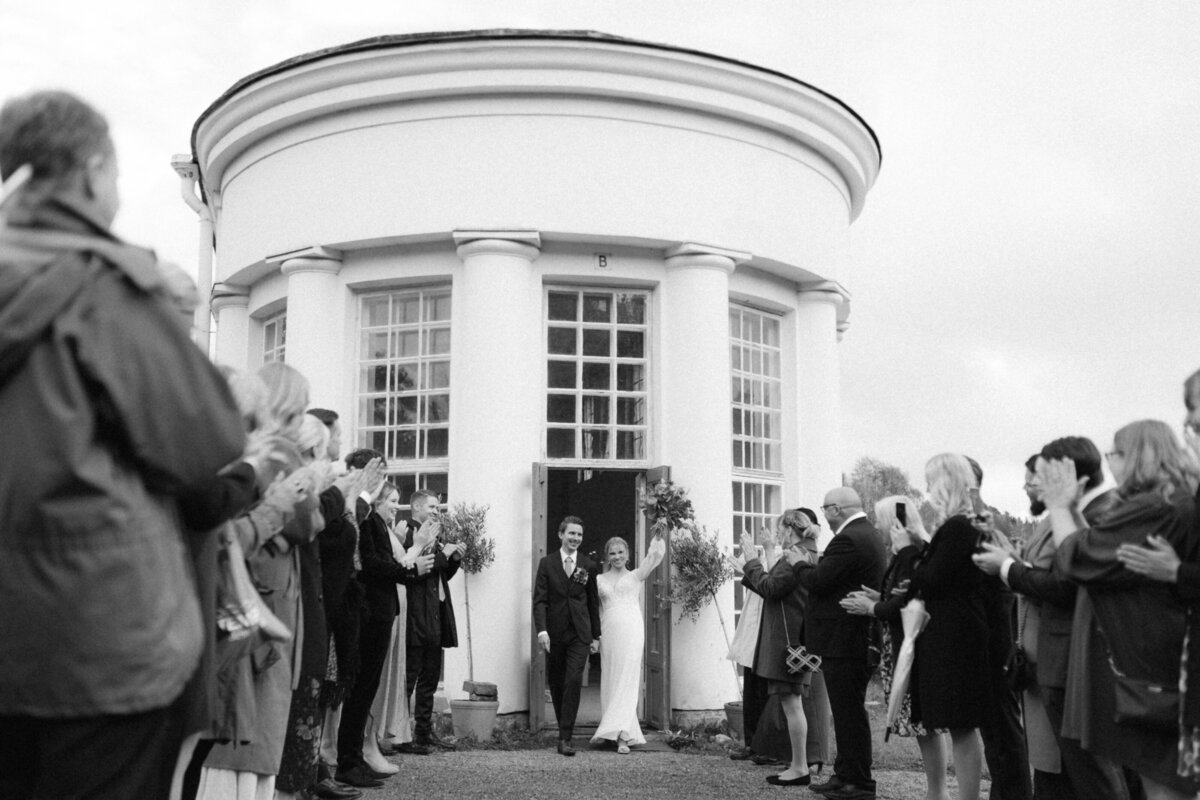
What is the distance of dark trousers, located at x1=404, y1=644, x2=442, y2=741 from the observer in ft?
32.1

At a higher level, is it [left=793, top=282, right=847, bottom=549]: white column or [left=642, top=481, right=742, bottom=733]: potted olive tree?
[left=793, top=282, right=847, bottom=549]: white column

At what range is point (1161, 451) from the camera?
15.7ft

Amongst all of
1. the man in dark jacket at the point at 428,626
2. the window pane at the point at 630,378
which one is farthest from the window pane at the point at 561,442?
the man in dark jacket at the point at 428,626

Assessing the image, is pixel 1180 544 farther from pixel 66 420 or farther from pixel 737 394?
pixel 737 394

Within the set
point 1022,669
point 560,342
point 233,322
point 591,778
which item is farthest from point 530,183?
point 1022,669

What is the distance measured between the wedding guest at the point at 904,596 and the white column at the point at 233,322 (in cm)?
881

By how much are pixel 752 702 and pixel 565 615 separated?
5.86 feet

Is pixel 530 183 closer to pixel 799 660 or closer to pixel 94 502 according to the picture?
pixel 799 660

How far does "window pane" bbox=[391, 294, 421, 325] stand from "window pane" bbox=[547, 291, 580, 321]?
1439 millimetres

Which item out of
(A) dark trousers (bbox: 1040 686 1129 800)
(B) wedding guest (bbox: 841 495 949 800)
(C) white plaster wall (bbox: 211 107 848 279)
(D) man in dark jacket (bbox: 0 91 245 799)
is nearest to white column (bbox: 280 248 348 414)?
(C) white plaster wall (bbox: 211 107 848 279)

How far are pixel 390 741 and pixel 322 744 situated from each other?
196 cm

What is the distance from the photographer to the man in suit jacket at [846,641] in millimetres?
7699

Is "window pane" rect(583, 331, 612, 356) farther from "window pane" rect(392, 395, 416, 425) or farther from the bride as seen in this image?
the bride

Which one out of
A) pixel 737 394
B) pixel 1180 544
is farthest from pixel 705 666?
pixel 1180 544
